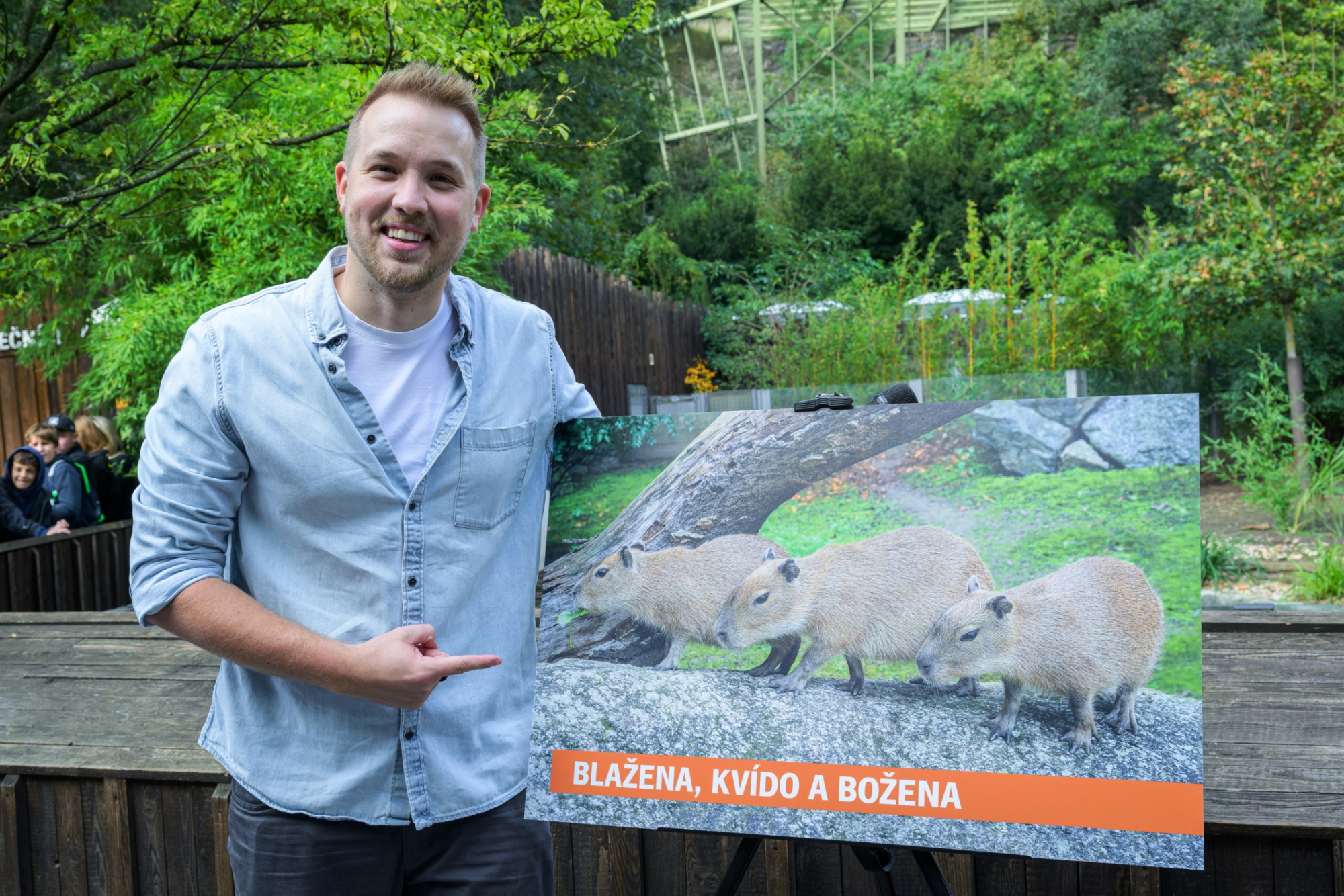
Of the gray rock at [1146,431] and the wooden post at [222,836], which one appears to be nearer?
the gray rock at [1146,431]

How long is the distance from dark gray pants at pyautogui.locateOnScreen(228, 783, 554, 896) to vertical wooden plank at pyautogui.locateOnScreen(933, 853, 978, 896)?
859 mm

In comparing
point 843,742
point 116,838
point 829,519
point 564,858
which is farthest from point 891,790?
point 116,838

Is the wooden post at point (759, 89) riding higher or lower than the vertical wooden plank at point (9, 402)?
higher

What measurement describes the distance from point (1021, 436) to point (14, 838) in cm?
248

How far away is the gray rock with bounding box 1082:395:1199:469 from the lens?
4.43 feet

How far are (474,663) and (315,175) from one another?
439cm

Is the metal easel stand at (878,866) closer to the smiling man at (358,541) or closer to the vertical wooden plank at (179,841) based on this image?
the smiling man at (358,541)

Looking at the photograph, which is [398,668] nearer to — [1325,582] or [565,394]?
[565,394]

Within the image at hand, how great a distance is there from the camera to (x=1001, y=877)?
6.46ft

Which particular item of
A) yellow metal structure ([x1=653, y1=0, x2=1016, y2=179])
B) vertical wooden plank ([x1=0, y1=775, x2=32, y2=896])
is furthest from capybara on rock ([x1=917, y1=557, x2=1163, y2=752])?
yellow metal structure ([x1=653, y1=0, x2=1016, y2=179])

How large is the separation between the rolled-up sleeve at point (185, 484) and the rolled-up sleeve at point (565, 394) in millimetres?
509

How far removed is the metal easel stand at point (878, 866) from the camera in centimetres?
148

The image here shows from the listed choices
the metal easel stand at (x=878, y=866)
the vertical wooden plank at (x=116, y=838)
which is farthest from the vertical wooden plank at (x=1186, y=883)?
the vertical wooden plank at (x=116, y=838)

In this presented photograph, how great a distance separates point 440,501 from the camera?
4.79ft
